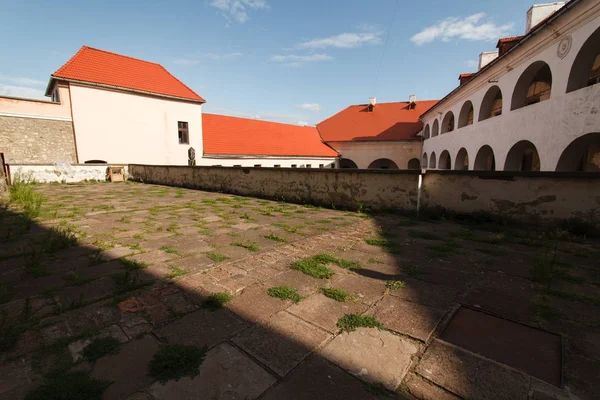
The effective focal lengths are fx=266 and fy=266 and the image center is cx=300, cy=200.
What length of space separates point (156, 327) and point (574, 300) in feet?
12.4

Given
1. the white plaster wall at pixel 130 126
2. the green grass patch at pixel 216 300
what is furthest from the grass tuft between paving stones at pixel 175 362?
the white plaster wall at pixel 130 126

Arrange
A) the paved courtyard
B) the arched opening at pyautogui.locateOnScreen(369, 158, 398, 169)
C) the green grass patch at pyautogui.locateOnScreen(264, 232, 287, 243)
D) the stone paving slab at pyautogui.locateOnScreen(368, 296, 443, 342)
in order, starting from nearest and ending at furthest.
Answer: the paved courtyard
the stone paving slab at pyautogui.locateOnScreen(368, 296, 443, 342)
the green grass patch at pyautogui.locateOnScreen(264, 232, 287, 243)
the arched opening at pyautogui.locateOnScreen(369, 158, 398, 169)

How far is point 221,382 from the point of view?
1594mm

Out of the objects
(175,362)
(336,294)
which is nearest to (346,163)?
(336,294)

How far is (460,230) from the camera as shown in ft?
17.0

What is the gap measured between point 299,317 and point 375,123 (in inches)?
1222

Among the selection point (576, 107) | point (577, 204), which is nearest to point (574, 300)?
point (577, 204)

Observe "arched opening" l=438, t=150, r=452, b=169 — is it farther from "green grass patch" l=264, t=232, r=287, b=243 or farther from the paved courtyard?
"green grass patch" l=264, t=232, r=287, b=243

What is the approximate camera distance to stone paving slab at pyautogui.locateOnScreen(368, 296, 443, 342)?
209 centimetres

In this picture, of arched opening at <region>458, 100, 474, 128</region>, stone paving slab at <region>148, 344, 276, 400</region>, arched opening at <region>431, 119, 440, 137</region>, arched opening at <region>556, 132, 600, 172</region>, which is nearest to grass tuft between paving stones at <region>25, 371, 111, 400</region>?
stone paving slab at <region>148, 344, 276, 400</region>

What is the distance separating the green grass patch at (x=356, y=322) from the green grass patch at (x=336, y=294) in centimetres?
32

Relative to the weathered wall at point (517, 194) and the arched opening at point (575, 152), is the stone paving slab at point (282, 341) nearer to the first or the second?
the weathered wall at point (517, 194)

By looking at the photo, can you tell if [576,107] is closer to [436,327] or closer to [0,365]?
[436,327]

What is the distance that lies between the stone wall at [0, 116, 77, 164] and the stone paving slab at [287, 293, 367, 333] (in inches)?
743
